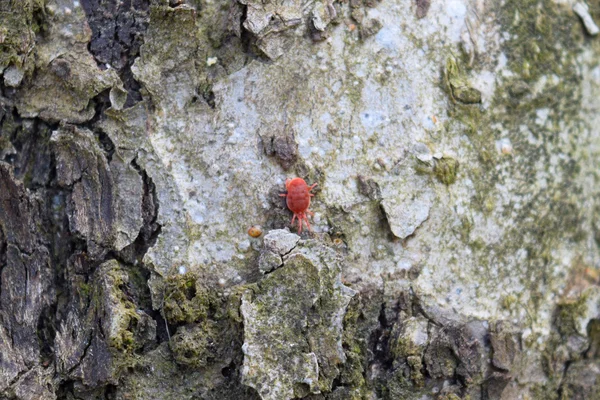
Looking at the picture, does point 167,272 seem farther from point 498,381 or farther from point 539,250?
point 539,250

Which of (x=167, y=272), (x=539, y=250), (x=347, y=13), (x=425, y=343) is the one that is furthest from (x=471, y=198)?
(x=167, y=272)

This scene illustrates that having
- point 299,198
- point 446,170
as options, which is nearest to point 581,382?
point 446,170

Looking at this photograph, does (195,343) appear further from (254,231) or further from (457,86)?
(457,86)

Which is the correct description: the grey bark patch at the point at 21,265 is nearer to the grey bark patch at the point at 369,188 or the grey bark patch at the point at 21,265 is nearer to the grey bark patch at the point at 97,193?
the grey bark patch at the point at 97,193

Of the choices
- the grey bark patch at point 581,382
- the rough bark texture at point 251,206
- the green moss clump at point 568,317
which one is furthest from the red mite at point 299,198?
the grey bark patch at point 581,382

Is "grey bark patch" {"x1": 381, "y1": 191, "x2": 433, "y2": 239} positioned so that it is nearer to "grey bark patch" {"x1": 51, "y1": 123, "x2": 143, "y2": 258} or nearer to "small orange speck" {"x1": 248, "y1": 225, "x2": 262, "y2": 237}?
"small orange speck" {"x1": 248, "y1": 225, "x2": 262, "y2": 237}

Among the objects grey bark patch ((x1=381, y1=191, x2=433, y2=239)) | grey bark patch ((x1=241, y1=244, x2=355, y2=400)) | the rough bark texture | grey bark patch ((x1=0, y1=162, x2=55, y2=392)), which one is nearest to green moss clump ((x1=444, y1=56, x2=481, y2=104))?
the rough bark texture

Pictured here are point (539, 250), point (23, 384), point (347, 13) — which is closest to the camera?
point (23, 384)
